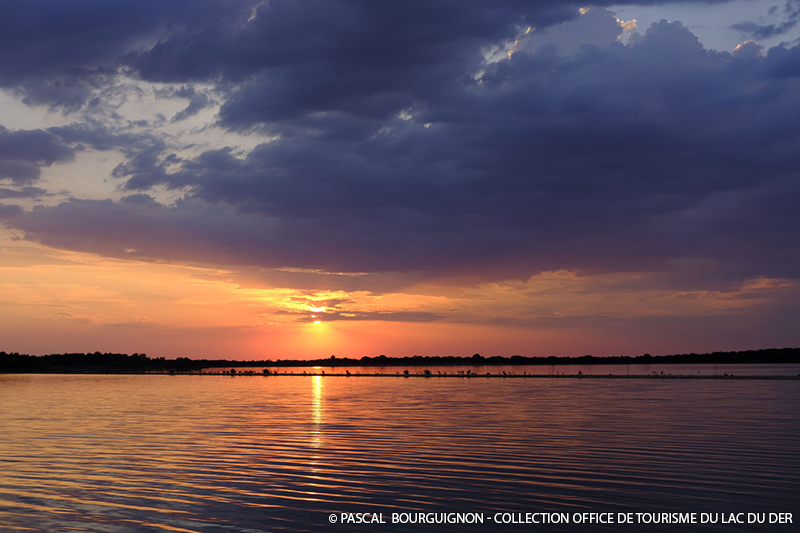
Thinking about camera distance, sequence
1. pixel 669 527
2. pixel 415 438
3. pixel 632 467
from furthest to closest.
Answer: pixel 415 438, pixel 632 467, pixel 669 527

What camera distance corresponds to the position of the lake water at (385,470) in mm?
19359

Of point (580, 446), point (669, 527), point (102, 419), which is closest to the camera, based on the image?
point (669, 527)

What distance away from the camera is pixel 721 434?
37875 millimetres

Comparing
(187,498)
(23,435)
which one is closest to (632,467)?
(187,498)

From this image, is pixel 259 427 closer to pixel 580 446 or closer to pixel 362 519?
pixel 580 446

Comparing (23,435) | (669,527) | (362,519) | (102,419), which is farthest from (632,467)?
(102,419)

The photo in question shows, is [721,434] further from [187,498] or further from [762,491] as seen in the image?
[187,498]

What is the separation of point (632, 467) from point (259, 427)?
88.7 ft

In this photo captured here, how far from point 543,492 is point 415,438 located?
1641cm

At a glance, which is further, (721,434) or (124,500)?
(721,434)

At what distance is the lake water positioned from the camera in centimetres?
1936

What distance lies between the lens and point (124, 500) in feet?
69.3

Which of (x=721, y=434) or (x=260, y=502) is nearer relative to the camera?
(x=260, y=502)

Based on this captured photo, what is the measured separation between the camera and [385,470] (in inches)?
1051
